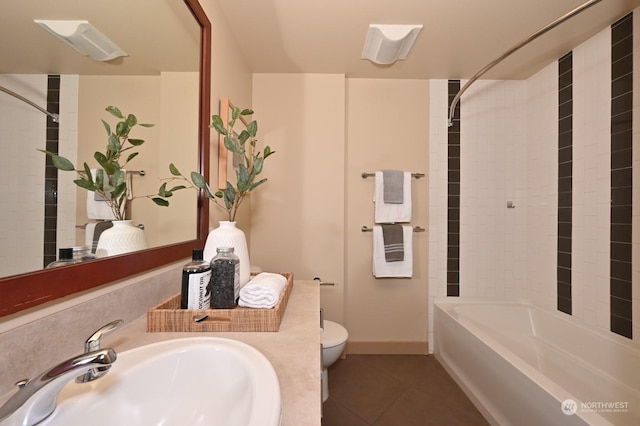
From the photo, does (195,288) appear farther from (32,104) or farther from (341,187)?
(341,187)

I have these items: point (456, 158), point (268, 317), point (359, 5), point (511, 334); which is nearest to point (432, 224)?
point (456, 158)

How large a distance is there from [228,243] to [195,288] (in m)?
0.18

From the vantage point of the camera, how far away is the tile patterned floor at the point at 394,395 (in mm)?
1371

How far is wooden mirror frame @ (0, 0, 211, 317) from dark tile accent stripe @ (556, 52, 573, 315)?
7.53 ft

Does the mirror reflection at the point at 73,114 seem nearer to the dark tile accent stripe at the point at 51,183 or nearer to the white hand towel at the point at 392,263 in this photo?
the dark tile accent stripe at the point at 51,183

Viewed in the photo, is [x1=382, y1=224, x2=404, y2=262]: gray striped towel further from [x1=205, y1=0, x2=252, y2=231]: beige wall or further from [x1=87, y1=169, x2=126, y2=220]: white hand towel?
[x1=87, y1=169, x2=126, y2=220]: white hand towel

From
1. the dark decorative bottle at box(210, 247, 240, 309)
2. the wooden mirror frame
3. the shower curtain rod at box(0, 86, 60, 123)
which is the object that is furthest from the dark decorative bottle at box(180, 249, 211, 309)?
the shower curtain rod at box(0, 86, 60, 123)

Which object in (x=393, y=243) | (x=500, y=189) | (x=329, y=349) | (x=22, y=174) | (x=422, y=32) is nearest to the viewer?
(x=22, y=174)

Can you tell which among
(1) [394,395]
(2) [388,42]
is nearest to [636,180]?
(2) [388,42]

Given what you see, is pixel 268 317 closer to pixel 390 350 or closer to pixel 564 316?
pixel 390 350

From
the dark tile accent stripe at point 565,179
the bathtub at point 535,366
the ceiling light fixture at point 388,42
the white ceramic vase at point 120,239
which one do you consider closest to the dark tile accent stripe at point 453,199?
the bathtub at point 535,366

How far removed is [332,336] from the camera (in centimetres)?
150

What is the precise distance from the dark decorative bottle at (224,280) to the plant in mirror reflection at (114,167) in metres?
0.30

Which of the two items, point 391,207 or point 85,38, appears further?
point 391,207
